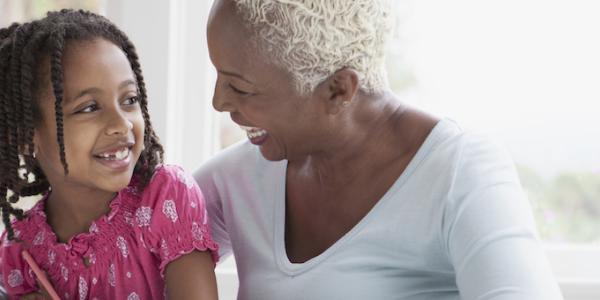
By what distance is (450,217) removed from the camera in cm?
148

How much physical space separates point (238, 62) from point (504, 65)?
4.24ft

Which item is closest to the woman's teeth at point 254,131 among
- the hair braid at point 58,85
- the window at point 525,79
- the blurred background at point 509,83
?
the hair braid at point 58,85

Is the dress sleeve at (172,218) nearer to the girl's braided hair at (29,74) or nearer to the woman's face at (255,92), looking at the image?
the girl's braided hair at (29,74)

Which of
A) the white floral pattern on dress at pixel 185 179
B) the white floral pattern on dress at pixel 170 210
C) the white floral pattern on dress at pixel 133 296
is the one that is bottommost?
the white floral pattern on dress at pixel 133 296

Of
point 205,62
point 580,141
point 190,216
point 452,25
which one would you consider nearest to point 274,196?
point 190,216

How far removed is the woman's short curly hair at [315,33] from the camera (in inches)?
58.2

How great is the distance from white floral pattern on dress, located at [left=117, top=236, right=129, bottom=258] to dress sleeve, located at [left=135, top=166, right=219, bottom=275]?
4 cm

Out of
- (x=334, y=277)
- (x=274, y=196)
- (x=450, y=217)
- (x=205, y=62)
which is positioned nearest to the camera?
(x=450, y=217)

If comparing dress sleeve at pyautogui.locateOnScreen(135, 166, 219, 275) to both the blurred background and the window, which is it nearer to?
the blurred background

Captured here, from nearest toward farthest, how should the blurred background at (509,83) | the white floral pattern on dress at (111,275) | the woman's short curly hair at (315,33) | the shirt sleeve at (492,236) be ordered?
1. the shirt sleeve at (492,236)
2. the woman's short curly hair at (315,33)
3. the white floral pattern on dress at (111,275)
4. the blurred background at (509,83)

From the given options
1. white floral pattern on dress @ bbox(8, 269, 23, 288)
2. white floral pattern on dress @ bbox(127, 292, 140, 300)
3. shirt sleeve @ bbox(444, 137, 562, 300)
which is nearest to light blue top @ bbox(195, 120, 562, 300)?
shirt sleeve @ bbox(444, 137, 562, 300)

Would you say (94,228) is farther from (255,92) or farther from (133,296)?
(255,92)

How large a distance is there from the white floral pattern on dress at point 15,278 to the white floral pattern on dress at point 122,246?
24 cm

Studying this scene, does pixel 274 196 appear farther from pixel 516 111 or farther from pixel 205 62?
pixel 516 111
